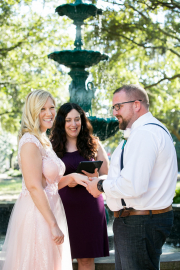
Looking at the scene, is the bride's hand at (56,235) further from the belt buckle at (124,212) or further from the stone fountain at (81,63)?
the stone fountain at (81,63)

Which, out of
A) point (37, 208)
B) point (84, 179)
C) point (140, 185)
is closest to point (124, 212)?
point (140, 185)

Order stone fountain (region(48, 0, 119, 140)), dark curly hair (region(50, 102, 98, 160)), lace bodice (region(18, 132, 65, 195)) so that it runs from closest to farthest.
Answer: lace bodice (region(18, 132, 65, 195))
dark curly hair (region(50, 102, 98, 160))
stone fountain (region(48, 0, 119, 140))

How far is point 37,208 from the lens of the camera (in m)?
3.23

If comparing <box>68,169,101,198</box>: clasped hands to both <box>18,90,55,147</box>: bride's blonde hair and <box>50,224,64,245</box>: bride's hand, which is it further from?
<box>18,90,55,147</box>: bride's blonde hair

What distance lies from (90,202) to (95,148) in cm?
73

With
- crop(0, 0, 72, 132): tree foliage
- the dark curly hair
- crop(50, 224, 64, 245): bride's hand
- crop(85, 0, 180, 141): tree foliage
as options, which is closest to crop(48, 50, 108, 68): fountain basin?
the dark curly hair

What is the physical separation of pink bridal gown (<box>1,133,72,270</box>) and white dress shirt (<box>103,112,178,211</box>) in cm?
68

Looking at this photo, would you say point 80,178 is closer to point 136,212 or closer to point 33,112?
point 33,112

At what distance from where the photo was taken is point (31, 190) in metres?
3.17

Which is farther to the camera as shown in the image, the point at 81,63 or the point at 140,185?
the point at 81,63

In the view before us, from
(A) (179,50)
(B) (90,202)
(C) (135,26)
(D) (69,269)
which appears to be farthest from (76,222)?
(A) (179,50)

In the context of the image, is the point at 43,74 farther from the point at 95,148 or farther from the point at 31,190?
the point at 31,190

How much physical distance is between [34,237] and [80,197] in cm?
120

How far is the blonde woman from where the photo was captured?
124 inches
